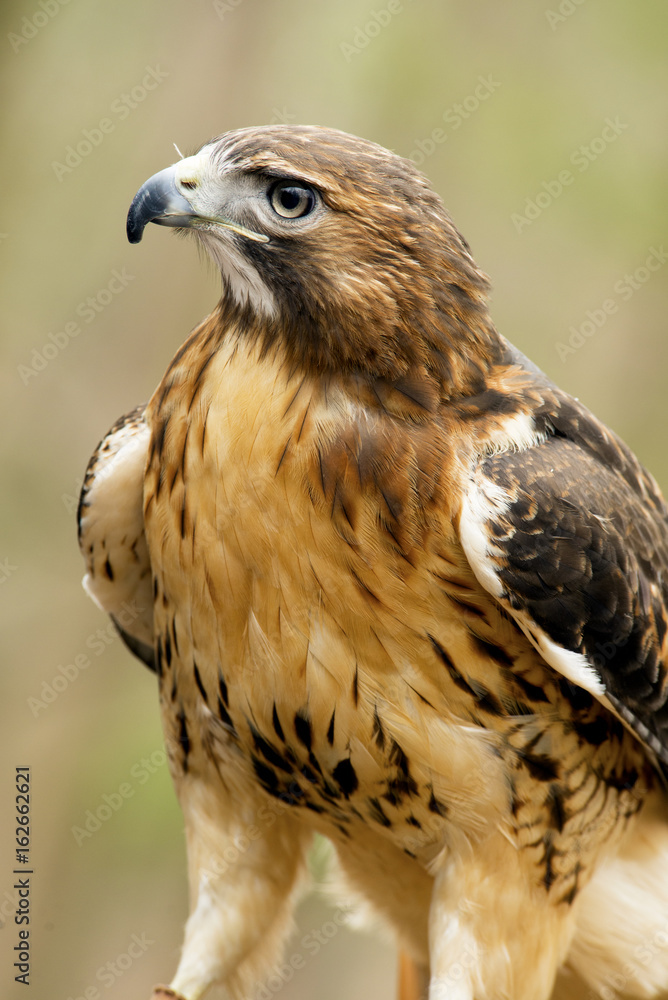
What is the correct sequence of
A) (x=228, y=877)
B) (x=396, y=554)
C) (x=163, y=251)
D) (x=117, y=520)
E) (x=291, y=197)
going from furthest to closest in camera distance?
(x=163, y=251)
(x=228, y=877)
(x=117, y=520)
(x=396, y=554)
(x=291, y=197)

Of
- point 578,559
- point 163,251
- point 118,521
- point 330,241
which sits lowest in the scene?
point 118,521

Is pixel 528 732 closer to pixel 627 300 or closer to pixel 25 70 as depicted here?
pixel 25 70

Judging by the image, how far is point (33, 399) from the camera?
436 cm

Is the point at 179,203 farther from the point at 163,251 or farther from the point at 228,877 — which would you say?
the point at 163,251

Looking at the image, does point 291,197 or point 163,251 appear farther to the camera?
point 163,251

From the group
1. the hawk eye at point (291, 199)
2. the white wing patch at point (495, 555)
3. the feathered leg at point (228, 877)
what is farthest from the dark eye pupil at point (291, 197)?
the feathered leg at point (228, 877)

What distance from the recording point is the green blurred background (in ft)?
13.9

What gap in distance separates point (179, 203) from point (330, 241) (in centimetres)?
36

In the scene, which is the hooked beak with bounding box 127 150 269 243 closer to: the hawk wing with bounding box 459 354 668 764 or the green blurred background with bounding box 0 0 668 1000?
the hawk wing with bounding box 459 354 668 764

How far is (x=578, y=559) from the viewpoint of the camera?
2432mm

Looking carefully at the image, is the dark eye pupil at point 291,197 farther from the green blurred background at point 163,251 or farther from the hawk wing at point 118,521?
the green blurred background at point 163,251

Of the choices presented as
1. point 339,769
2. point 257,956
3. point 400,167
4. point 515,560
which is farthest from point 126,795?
point 400,167

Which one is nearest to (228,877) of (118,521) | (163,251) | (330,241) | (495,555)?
(118,521)

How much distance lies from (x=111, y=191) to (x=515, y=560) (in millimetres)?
2846
